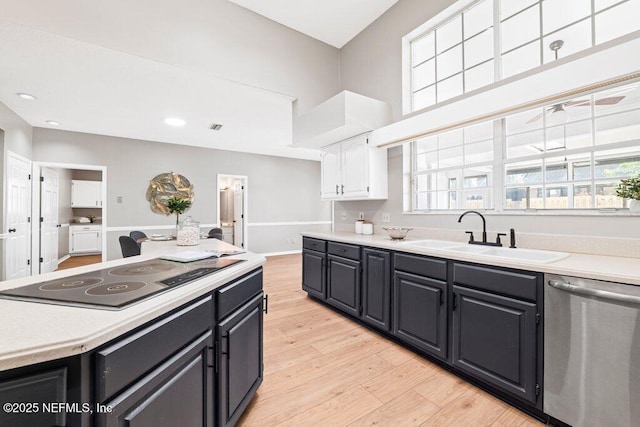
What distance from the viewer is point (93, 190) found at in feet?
24.9

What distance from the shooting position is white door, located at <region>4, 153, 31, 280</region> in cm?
395

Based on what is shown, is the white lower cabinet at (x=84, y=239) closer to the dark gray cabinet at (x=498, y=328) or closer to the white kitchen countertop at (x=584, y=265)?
the white kitchen countertop at (x=584, y=265)

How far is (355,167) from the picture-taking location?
3230 millimetres

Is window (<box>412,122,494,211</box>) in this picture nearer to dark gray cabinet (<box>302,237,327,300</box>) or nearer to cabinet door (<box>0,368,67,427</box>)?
dark gray cabinet (<box>302,237,327,300</box>)

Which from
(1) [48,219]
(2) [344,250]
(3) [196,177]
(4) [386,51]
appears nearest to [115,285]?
(2) [344,250]

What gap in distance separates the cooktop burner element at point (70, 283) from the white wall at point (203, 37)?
221 centimetres

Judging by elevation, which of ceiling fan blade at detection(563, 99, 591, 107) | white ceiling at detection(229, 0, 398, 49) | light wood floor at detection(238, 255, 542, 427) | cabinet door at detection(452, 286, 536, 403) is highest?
white ceiling at detection(229, 0, 398, 49)

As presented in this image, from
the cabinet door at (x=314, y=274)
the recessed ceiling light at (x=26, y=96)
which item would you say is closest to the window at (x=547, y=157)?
the cabinet door at (x=314, y=274)

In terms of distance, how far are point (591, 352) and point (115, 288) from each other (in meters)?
2.12

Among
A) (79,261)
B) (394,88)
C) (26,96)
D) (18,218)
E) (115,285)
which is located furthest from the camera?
(79,261)

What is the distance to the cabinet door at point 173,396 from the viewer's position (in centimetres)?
79

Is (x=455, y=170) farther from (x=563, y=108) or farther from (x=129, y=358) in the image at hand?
(x=129, y=358)

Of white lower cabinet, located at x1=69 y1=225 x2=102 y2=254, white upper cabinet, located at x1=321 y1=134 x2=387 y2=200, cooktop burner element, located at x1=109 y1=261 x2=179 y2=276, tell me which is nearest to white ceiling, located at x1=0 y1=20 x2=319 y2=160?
white upper cabinet, located at x1=321 y1=134 x2=387 y2=200

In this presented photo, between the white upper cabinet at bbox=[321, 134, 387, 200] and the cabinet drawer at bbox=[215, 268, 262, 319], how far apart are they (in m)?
1.80
